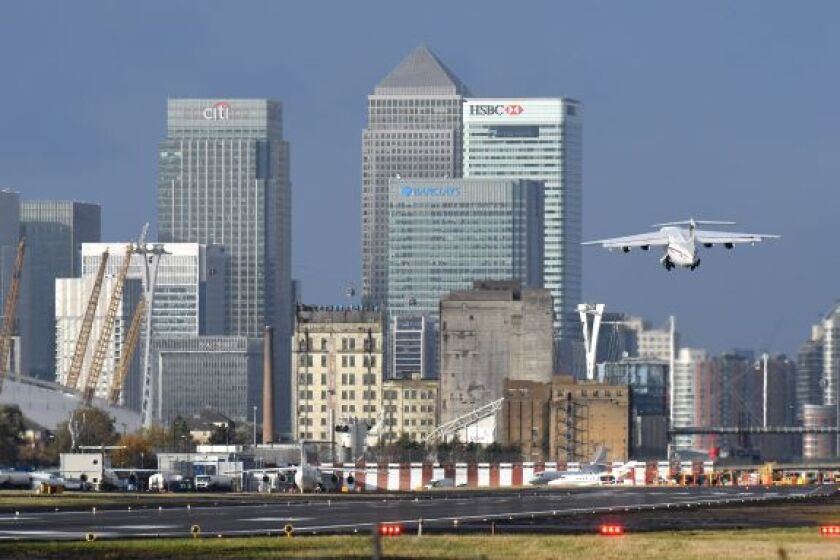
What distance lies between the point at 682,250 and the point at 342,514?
158 feet

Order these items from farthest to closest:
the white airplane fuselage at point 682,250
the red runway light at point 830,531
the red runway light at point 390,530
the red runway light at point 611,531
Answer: the white airplane fuselage at point 682,250, the red runway light at point 390,530, the red runway light at point 611,531, the red runway light at point 830,531

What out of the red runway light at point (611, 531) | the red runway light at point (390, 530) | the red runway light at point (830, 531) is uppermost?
the red runway light at point (830, 531)

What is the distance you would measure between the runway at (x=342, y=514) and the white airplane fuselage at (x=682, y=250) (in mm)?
15993

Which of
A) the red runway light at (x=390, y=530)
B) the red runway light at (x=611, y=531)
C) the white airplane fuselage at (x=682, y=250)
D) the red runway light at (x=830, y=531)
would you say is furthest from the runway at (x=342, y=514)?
the red runway light at (x=830, y=531)

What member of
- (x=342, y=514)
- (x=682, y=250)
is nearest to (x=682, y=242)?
(x=682, y=250)

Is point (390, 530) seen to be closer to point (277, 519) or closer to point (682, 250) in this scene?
point (277, 519)

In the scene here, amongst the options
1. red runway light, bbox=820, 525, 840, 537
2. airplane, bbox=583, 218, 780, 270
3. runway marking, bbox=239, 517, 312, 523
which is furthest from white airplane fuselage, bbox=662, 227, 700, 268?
red runway light, bbox=820, 525, 840, 537

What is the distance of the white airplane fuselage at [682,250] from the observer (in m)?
180

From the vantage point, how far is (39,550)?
329 feet

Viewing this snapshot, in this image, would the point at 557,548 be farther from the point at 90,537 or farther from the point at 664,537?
the point at 90,537

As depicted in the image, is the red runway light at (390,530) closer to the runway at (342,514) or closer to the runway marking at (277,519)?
the runway at (342,514)

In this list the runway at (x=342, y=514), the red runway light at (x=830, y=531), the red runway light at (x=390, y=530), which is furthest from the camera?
the runway at (x=342, y=514)

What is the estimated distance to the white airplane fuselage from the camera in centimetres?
18041

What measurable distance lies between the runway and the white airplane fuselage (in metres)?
16.0
